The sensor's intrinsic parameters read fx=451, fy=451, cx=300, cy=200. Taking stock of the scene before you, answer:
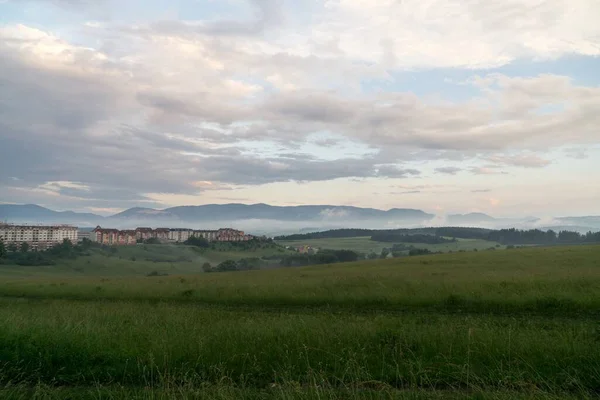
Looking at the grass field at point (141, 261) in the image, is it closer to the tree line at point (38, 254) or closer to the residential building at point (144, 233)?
the tree line at point (38, 254)

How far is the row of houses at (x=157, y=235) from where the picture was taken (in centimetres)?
15725

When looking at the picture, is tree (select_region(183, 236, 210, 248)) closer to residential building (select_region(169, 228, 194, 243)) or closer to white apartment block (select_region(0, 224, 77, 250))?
residential building (select_region(169, 228, 194, 243))

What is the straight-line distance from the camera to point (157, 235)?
578 feet

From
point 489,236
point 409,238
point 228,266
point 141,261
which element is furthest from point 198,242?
point 489,236

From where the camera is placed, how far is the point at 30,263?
96625 mm

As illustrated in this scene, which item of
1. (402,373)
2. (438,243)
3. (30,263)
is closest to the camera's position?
(402,373)

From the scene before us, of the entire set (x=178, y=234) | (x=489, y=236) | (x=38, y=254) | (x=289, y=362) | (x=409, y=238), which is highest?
(x=289, y=362)

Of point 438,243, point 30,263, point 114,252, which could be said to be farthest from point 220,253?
point 438,243

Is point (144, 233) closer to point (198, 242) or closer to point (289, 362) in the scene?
point (198, 242)

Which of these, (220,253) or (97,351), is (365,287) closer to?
(97,351)

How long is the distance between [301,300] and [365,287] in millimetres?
4543

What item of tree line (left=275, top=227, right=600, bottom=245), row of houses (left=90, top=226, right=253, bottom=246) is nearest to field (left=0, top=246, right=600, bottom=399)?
tree line (left=275, top=227, right=600, bottom=245)

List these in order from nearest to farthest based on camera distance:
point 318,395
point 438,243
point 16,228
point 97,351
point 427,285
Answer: point 318,395 < point 97,351 < point 427,285 < point 438,243 < point 16,228

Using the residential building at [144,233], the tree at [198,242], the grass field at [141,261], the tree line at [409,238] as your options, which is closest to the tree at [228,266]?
the grass field at [141,261]
